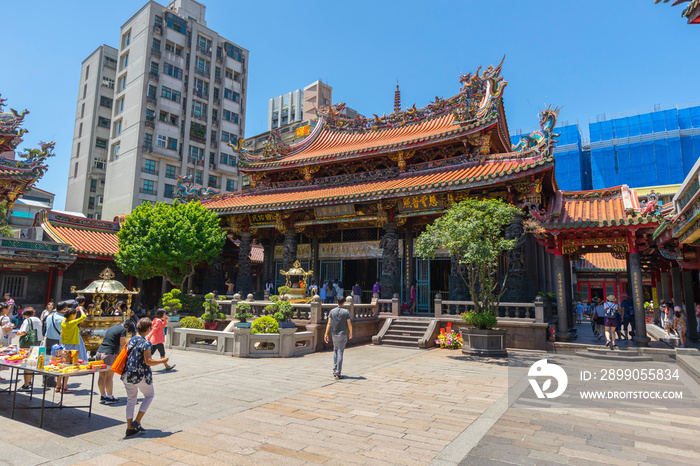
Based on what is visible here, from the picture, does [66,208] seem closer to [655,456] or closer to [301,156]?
[301,156]

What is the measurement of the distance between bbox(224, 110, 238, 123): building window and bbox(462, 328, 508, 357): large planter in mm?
43216

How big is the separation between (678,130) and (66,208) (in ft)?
200

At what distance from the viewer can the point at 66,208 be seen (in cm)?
4759

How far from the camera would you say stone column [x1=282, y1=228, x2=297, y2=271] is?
19.2 meters

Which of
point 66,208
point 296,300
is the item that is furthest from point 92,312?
point 66,208

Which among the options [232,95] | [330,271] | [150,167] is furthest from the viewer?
[232,95]

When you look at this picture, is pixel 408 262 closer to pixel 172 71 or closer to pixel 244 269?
pixel 244 269

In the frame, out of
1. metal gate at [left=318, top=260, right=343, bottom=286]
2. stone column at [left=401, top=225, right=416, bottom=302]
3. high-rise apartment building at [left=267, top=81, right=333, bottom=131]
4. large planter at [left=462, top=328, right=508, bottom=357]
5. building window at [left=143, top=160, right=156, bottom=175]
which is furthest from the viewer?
high-rise apartment building at [left=267, top=81, right=333, bottom=131]

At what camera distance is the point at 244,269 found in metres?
20.5

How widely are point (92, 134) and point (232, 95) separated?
15.7 meters

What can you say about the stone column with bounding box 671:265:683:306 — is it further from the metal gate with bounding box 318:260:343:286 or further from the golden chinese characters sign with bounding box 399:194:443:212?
the metal gate with bounding box 318:260:343:286

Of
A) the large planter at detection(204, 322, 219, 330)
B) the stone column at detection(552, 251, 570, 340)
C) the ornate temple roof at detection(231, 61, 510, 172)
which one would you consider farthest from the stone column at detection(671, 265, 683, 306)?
the large planter at detection(204, 322, 219, 330)

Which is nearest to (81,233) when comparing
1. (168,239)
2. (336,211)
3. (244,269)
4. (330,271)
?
(168,239)

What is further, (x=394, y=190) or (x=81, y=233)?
(x=81, y=233)
